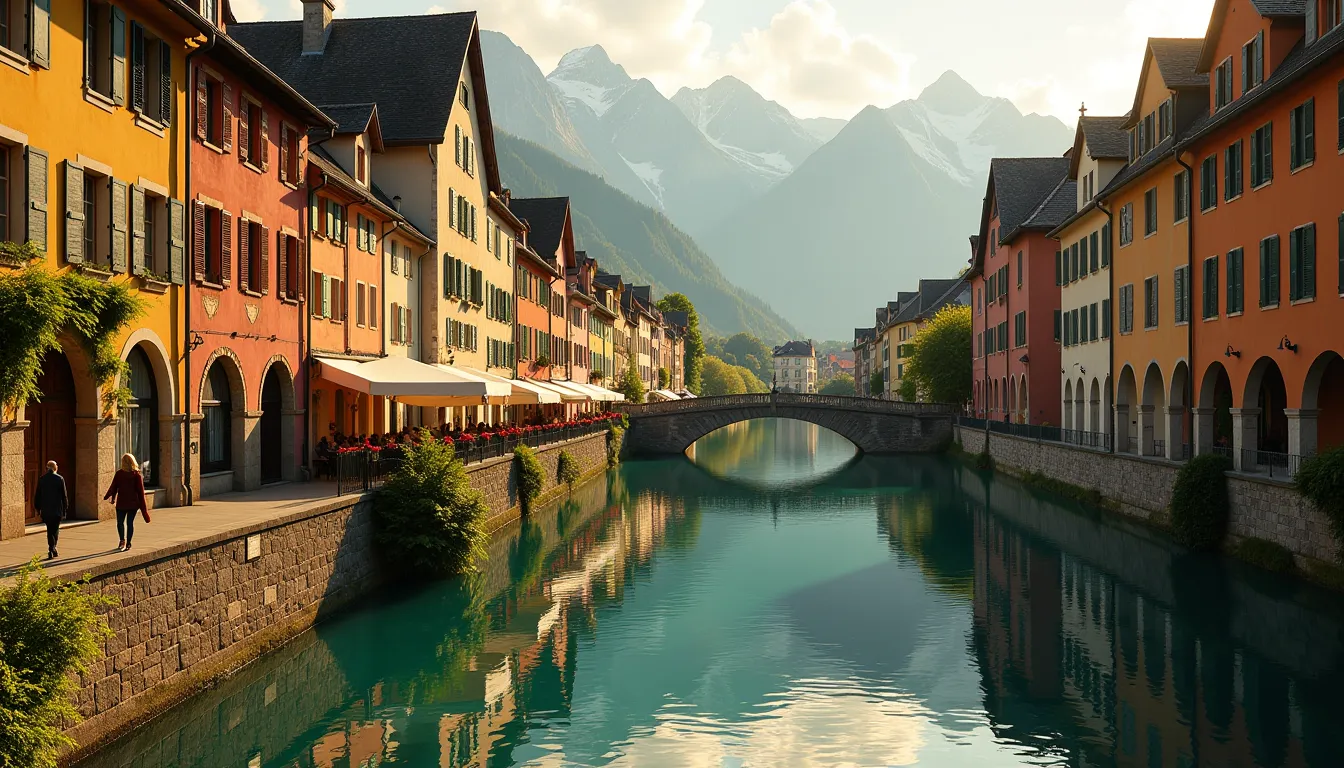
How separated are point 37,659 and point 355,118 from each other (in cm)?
2462

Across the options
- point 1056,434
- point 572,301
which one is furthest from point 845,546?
point 572,301

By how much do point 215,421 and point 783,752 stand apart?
14559 millimetres

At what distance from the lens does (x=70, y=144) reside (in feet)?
55.9

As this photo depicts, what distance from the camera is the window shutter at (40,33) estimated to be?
15.9 m

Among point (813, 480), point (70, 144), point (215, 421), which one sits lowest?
point (813, 480)

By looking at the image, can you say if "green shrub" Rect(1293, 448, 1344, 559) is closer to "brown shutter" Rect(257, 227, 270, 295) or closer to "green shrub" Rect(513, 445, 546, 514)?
"brown shutter" Rect(257, 227, 270, 295)

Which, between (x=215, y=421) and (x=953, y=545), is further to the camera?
(x=953, y=545)

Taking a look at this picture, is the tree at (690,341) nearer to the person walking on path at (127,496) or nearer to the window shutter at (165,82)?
the window shutter at (165,82)

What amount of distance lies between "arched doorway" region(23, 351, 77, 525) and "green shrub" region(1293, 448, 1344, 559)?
19.8m

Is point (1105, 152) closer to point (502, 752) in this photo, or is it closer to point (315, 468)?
point (315, 468)

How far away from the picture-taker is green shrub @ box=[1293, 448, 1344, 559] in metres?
18.7

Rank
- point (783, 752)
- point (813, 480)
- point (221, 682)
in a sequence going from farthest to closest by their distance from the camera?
point (813, 480) → point (221, 682) → point (783, 752)

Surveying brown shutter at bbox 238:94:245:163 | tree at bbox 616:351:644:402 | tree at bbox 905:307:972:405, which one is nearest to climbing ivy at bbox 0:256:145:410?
brown shutter at bbox 238:94:245:163

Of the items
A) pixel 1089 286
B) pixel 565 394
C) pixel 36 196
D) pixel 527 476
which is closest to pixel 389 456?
pixel 36 196
